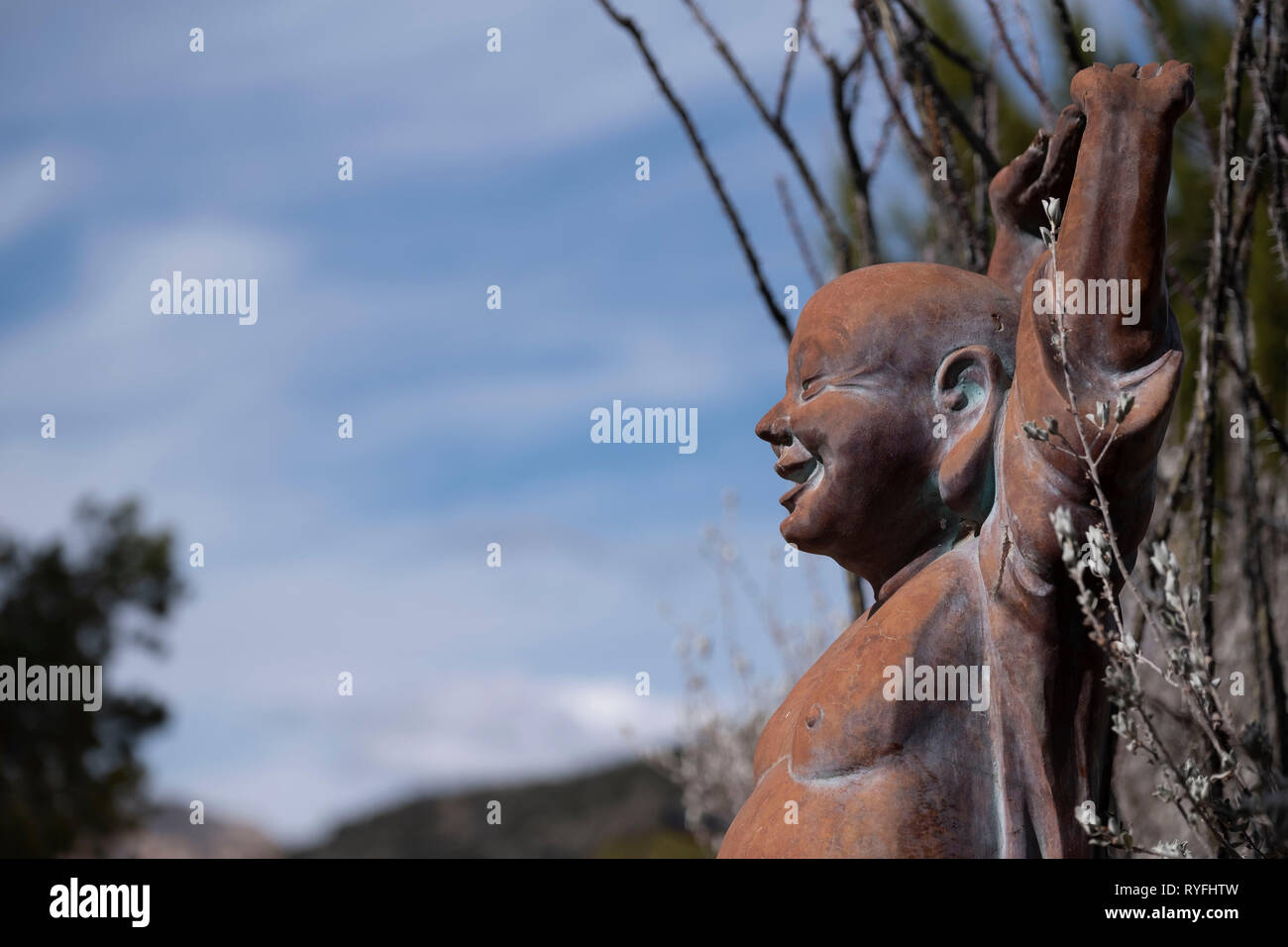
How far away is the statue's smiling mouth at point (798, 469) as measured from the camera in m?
2.27

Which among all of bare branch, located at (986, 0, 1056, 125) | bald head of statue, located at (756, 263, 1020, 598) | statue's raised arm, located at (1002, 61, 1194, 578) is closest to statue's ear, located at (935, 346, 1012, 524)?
bald head of statue, located at (756, 263, 1020, 598)

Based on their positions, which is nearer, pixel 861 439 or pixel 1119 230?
pixel 1119 230

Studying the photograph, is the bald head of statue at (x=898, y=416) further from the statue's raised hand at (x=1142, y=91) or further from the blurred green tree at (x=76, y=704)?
the blurred green tree at (x=76, y=704)

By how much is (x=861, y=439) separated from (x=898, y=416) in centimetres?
7

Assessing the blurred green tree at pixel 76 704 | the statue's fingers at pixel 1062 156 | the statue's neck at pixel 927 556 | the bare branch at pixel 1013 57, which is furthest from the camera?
the blurred green tree at pixel 76 704

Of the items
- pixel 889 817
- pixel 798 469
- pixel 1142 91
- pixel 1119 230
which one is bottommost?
pixel 889 817

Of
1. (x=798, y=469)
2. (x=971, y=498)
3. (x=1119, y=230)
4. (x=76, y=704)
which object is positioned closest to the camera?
(x=1119, y=230)

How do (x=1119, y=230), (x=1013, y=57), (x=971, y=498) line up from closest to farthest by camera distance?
(x=1119, y=230), (x=971, y=498), (x=1013, y=57)

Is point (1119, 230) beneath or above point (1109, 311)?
above

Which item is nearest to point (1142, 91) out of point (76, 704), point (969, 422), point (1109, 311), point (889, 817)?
point (1109, 311)

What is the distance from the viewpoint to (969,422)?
7.22ft

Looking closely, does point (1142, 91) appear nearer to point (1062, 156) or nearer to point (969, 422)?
point (1062, 156)

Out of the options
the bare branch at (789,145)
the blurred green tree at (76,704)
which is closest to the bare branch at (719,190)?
the bare branch at (789,145)
